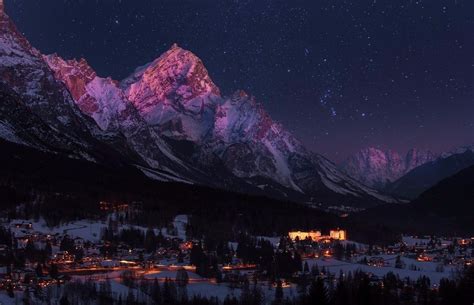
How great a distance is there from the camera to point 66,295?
194 m

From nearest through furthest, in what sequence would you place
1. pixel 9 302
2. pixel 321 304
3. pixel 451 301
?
pixel 321 304 → pixel 451 301 → pixel 9 302

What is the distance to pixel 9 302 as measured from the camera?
629 feet

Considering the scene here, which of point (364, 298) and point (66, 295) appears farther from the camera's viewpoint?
point (66, 295)

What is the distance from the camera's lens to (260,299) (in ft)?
654

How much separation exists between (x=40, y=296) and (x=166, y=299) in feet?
102

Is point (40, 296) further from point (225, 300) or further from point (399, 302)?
point (399, 302)

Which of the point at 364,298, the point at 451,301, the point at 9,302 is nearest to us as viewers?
the point at 364,298

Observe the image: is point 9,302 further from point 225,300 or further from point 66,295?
point 225,300

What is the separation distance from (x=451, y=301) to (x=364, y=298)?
105ft

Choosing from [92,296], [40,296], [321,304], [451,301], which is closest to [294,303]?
[451,301]

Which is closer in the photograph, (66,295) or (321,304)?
(321,304)

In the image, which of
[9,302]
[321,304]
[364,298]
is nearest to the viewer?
[321,304]

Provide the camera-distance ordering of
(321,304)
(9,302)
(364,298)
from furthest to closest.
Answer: (9,302) → (364,298) → (321,304)

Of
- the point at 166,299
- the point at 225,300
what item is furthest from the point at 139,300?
the point at 225,300
